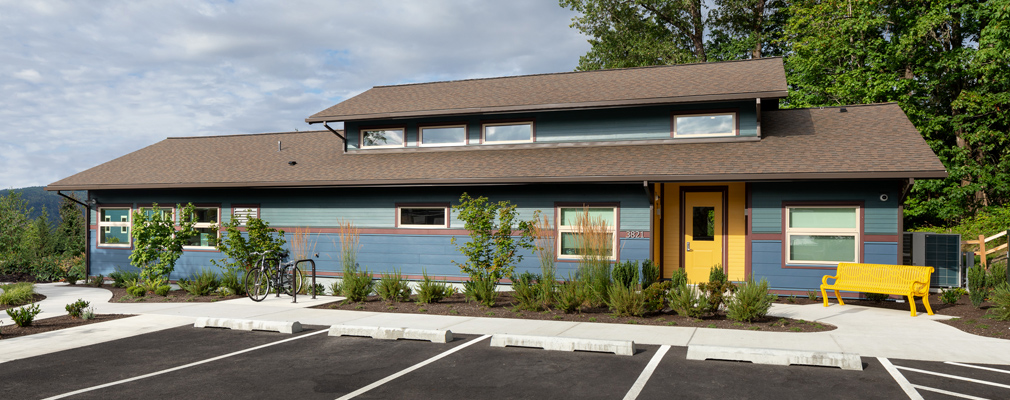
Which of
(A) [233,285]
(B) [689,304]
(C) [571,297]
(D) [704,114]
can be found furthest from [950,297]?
(A) [233,285]

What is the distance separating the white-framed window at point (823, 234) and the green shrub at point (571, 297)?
4.97 meters

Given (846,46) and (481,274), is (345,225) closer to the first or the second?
(481,274)

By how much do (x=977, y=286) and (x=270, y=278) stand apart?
13.6 metres

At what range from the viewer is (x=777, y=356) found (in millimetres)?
6629

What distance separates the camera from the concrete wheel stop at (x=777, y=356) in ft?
21.1

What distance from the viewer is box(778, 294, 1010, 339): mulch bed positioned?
8523 mm

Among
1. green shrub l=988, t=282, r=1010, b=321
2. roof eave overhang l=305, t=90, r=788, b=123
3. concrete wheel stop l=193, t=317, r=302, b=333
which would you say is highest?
roof eave overhang l=305, t=90, r=788, b=123

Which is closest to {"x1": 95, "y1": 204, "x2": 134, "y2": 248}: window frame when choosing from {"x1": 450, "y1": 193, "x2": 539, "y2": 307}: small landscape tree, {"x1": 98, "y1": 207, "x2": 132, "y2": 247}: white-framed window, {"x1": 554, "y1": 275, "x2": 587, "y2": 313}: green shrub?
{"x1": 98, "y1": 207, "x2": 132, "y2": 247}: white-framed window

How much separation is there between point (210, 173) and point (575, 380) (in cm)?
1429

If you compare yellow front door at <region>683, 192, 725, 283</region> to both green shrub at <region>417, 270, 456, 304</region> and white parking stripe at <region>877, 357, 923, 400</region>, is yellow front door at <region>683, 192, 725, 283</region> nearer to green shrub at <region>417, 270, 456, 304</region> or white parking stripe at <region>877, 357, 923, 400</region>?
green shrub at <region>417, 270, 456, 304</region>

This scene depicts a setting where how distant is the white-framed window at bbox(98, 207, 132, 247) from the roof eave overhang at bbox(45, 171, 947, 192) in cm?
96

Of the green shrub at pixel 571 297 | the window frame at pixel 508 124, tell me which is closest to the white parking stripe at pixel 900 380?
the green shrub at pixel 571 297

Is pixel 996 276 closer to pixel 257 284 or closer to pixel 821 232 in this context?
pixel 821 232

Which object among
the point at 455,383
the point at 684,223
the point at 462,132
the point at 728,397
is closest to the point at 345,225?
the point at 462,132
